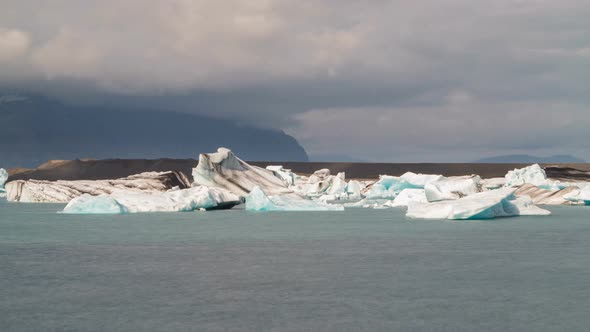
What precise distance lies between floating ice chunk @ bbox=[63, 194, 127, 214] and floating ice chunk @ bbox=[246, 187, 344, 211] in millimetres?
4165

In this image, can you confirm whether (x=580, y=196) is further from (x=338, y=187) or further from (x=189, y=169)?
(x=189, y=169)

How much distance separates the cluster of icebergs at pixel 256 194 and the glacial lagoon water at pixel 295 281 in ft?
15.5

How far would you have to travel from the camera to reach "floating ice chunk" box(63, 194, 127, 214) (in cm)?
1917

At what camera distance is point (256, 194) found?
21.3 metres

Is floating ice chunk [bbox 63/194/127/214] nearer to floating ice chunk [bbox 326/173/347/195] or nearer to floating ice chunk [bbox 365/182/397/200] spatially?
floating ice chunk [bbox 365/182/397/200]

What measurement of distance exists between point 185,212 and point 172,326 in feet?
52.0

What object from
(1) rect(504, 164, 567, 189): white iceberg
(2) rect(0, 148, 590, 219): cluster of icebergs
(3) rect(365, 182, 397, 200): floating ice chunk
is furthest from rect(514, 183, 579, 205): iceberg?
(3) rect(365, 182, 397, 200): floating ice chunk

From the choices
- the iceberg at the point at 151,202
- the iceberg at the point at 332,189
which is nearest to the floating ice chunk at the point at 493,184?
the iceberg at the point at 332,189

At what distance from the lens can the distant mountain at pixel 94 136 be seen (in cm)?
16500

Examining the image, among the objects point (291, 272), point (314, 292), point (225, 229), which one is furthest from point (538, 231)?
point (314, 292)

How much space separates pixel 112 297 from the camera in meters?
6.00

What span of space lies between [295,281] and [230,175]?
17.7m

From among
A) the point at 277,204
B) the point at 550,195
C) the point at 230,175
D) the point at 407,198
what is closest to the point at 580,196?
the point at 550,195

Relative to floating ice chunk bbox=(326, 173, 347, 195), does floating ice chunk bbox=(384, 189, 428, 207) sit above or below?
below
